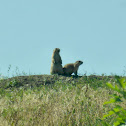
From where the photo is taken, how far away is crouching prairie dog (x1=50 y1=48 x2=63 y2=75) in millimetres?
15094

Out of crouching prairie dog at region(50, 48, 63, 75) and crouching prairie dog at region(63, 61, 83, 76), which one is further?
crouching prairie dog at region(63, 61, 83, 76)

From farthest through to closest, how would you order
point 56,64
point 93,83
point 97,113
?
point 56,64 < point 93,83 < point 97,113

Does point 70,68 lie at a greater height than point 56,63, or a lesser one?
lesser

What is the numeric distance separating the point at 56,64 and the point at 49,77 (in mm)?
2473


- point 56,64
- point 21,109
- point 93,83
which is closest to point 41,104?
point 21,109

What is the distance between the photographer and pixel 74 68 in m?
15.3

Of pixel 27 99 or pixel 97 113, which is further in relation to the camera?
pixel 27 99

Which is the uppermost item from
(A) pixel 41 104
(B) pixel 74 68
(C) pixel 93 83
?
(B) pixel 74 68

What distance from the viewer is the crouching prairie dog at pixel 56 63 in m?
15.1

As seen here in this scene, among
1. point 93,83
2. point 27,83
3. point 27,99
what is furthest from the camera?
point 27,83

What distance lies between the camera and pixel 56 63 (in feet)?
49.9

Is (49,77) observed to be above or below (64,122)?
above

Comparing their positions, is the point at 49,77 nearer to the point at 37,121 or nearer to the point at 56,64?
the point at 56,64

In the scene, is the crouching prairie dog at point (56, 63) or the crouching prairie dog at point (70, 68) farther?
the crouching prairie dog at point (70, 68)
